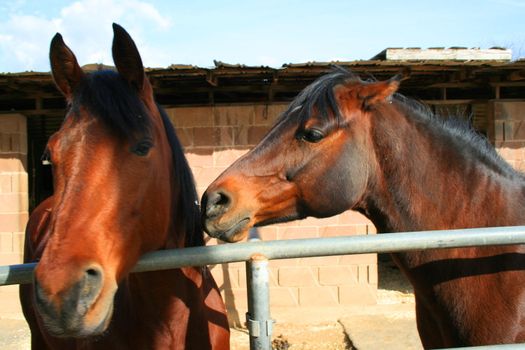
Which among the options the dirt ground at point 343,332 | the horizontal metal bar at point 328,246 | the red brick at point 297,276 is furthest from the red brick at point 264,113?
the horizontal metal bar at point 328,246

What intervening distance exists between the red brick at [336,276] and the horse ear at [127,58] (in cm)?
470

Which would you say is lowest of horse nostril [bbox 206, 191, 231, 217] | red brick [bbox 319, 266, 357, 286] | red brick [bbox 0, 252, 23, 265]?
red brick [bbox 319, 266, 357, 286]

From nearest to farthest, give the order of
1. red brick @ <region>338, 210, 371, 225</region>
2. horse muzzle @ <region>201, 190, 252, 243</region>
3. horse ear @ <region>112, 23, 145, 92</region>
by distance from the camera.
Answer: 1. horse ear @ <region>112, 23, 145, 92</region>
2. horse muzzle @ <region>201, 190, 252, 243</region>
3. red brick @ <region>338, 210, 371, 225</region>

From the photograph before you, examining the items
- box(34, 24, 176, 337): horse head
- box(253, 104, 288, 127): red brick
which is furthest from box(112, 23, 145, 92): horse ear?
box(253, 104, 288, 127): red brick

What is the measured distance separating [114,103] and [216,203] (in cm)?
62

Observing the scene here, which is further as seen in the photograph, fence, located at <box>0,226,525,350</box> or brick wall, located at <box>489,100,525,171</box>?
brick wall, located at <box>489,100,525,171</box>

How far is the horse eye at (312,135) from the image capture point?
194cm

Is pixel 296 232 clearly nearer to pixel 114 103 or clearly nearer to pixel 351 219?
pixel 351 219

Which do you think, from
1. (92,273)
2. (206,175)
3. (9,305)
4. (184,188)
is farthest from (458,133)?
(9,305)

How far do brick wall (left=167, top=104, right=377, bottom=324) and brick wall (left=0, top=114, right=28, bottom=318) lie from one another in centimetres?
222

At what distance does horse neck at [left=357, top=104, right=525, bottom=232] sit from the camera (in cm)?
199

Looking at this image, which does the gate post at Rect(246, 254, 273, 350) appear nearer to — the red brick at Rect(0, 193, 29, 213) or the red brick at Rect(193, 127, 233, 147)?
the red brick at Rect(193, 127, 233, 147)

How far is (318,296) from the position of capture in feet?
19.2

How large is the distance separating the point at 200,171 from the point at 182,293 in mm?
3976
